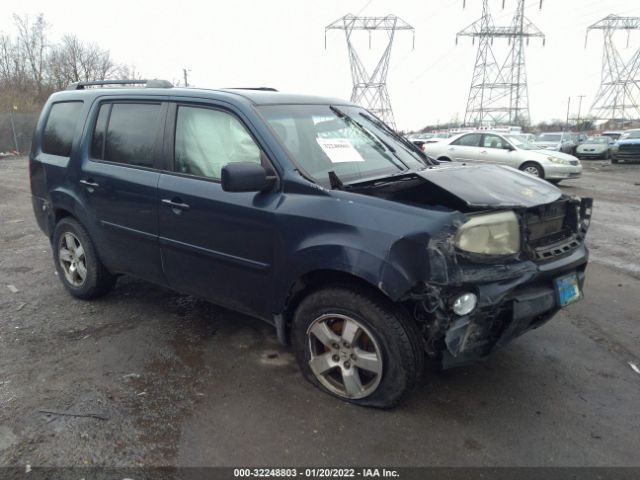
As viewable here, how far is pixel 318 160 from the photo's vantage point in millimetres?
3242

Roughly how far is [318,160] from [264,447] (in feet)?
5.84

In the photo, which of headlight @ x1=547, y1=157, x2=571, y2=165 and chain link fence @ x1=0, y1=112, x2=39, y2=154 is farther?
chain link fence @ x1=0, y1=112, x2=39, y2=154

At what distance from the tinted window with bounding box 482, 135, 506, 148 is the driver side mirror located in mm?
13353

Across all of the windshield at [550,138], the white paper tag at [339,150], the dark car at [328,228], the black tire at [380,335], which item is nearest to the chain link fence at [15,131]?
the dark car at [328,228]

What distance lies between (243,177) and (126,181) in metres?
1.42

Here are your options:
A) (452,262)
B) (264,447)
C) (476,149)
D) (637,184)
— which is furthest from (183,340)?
(637,184)

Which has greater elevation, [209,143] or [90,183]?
[209,143]

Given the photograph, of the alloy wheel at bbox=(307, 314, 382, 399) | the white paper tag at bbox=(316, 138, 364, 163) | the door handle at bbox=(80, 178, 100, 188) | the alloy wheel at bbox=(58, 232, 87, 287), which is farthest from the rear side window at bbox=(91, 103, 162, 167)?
the alloy wheel at bbox=(307, 314, 382, 399)

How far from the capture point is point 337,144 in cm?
344

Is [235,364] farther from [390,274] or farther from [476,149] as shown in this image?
[476,149]

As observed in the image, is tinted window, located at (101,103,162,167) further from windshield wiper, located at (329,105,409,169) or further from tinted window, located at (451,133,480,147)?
tinted window, located at (451,133,480,147)

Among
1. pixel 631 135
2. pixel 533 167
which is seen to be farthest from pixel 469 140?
pixel 631 135

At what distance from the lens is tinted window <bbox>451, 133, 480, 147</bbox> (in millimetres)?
15102

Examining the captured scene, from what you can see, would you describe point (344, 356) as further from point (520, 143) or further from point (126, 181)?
point (520, 143)
